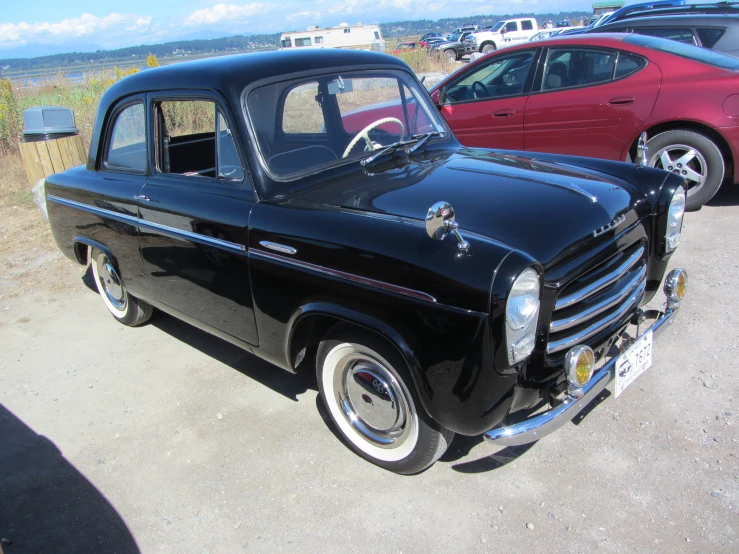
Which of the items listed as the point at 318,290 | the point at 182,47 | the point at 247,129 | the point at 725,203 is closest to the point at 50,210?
the point at 247,129

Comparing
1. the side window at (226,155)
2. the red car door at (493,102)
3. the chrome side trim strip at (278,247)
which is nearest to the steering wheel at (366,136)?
the side window at (226,155)

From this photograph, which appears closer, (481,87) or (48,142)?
(481,87)

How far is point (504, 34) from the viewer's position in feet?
104

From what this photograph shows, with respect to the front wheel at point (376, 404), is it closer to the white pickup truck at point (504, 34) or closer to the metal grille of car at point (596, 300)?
the metal grille of car at point (596, 300)

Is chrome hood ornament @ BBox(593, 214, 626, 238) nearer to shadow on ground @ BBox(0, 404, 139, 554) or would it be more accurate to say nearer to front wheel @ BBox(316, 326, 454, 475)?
front wheel @ BBox(316, 326, 454, 475)

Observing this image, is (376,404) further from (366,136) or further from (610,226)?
(366,136)

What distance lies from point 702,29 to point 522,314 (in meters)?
6.97

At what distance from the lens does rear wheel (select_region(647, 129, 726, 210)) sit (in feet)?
17.9

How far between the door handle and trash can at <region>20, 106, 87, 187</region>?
636 centimetres

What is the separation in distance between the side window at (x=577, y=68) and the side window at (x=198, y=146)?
142 inches

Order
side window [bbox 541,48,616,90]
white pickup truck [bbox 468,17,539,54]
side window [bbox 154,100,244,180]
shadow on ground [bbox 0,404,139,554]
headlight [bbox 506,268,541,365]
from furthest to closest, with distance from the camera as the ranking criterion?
white pickup truck [bbox 468,17,539,54] < side window [bbox 541,48,616,90] < side window [bbox 154,100,244,180] < shadow on ground [bbox 0,404,139,554] < headlight [bbox 506,268,541,365]

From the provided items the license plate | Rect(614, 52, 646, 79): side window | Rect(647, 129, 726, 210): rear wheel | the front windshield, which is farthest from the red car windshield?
the license plate

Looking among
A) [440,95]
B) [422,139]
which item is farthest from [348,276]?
[440,95]

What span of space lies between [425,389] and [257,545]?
3.29 ft
